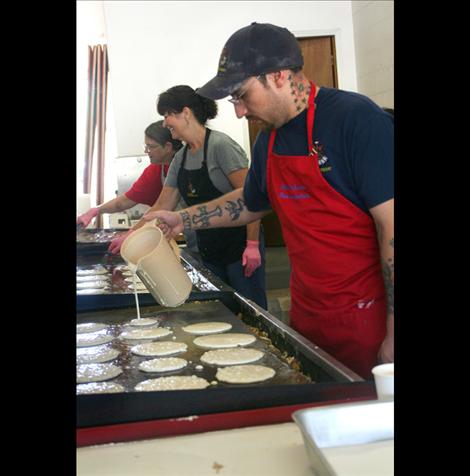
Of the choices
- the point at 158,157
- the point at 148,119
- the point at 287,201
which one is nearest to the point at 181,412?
the point at 287,201

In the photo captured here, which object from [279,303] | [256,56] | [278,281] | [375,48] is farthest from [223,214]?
[375,48]

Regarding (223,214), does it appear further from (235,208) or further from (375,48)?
(375,48)

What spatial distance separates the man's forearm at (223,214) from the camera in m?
2.58

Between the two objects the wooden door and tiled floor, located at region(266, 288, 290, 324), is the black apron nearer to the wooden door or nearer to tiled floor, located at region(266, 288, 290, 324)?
tiled floor, located at region(266, 288, 290, 324)

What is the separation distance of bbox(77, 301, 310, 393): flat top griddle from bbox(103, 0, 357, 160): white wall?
12.3 feet

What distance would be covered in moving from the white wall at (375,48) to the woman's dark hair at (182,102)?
8.33 ft

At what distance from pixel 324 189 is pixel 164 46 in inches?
185

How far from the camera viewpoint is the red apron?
2.01m

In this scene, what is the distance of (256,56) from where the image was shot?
2.02 metres

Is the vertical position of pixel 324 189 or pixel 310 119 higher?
pixel 310 119
